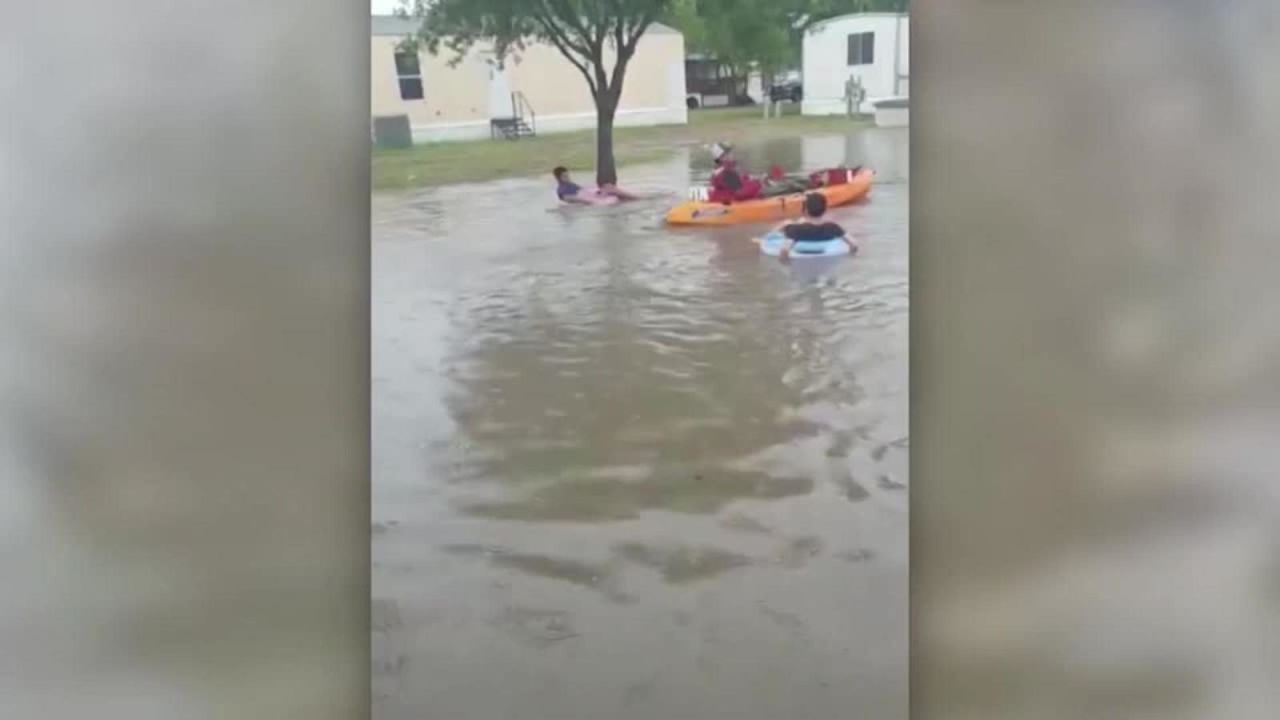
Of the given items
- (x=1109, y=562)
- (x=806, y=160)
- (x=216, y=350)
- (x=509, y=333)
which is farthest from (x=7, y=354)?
(x=1109, y=562)

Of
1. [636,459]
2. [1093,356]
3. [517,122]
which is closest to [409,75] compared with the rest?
[517,122]

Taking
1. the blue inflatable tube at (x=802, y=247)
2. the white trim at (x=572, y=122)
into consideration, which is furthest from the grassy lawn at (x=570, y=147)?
the blue inflatable tube at (x=802, y=247)

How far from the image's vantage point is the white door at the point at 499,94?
4.12 feet

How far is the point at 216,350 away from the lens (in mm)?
1239

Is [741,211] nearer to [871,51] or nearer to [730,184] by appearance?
[730,184]

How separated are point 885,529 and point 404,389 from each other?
1.70ft

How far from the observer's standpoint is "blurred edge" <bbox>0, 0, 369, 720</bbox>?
1216 mm

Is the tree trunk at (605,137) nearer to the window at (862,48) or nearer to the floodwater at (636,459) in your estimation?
the floodwater at (636,459)

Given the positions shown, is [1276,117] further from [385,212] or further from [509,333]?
[385,212]

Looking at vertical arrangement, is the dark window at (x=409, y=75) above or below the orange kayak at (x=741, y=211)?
above

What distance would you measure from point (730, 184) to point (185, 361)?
595mm

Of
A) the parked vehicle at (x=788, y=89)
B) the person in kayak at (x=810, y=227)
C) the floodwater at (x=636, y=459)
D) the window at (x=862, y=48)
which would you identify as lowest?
the floodwater at (x=636, y=459)

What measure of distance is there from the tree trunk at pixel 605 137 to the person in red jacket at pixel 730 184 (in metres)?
0.11

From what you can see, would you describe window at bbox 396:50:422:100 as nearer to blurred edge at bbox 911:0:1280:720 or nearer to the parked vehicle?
the parked vehicle
